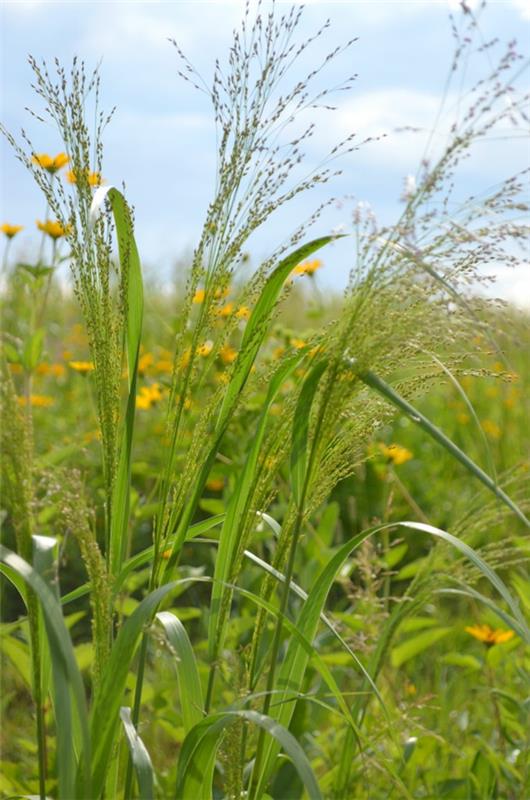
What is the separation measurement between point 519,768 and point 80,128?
1173mm

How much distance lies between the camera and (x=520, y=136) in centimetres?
96

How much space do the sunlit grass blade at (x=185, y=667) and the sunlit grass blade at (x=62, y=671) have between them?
0.48ft

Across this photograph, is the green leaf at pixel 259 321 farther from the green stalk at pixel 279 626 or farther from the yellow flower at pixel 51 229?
the yellow flower at pixel 51 229

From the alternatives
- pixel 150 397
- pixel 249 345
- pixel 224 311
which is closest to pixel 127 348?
pixel 249 345

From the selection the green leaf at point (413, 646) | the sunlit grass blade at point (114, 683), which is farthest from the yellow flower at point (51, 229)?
the sunlit grass blade at point (114, 683)

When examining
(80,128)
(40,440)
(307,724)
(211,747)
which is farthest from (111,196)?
(40,440)

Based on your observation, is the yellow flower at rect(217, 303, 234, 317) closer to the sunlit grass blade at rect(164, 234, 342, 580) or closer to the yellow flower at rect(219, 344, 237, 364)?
the sunlit grass blade at rect(164, 234, 342, 580)

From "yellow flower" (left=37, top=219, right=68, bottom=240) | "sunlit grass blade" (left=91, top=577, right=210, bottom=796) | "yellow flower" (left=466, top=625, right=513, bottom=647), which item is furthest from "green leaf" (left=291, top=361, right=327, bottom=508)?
"yellow flower" (left=37, top=219, right=68, bottom=240)

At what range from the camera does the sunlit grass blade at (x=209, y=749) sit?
34.8 inches

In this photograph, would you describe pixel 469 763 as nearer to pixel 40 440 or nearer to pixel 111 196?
pixel 111 196

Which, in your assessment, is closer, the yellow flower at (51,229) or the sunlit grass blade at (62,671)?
the sunlit grass blade at (62,671)

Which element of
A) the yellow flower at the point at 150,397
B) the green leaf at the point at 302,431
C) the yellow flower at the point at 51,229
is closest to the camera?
the green leaf at the point at 302,431

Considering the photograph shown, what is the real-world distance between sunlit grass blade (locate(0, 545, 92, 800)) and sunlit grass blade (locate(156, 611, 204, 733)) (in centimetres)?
15

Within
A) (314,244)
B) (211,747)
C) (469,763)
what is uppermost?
(314,244)
